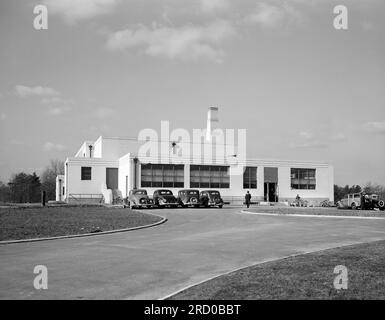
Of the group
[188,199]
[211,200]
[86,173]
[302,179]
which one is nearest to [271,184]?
[302,179]

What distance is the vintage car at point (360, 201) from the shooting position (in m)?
40.8

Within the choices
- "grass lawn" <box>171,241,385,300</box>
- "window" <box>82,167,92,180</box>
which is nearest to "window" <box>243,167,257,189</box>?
"window" <box>82,167,92,180</box>

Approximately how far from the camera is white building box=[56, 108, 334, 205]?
55406 mm

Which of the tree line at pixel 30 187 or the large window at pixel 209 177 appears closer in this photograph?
the large window at pixel 209 177

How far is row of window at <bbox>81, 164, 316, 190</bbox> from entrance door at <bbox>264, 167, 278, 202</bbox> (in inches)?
57.2

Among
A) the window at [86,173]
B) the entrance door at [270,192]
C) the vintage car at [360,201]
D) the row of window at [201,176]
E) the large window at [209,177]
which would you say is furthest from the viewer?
the window at [86,173]

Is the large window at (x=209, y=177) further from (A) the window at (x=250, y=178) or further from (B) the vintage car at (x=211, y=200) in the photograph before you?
(B) the vintage car at (x=211, y=200)

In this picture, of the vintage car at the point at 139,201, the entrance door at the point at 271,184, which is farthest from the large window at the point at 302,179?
the vintage car at the point at 139,201

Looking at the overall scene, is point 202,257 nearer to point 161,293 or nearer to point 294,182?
point 161,293

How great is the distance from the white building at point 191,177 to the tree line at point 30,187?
40.8 metres

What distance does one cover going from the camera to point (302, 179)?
61.1 m

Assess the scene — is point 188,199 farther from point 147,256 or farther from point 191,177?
point 147,256

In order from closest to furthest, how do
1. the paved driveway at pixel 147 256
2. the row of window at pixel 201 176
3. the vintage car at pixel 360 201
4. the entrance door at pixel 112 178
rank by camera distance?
1. the paved driveway at pixel 147 256
2. the vintage car at pixel 360 201
3. the row of window at pixel 201 176
4. the entrance door at pixel 112 178

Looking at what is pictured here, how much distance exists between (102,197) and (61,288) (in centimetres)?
5078
